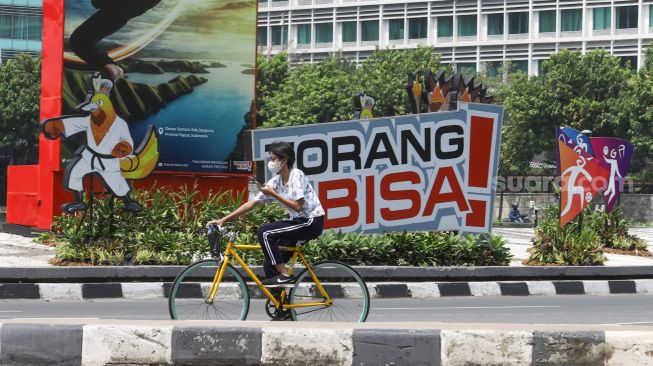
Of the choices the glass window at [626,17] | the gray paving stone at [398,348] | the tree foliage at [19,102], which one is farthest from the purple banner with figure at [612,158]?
the glass window at [626,17]

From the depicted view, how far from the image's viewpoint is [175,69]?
18750mm

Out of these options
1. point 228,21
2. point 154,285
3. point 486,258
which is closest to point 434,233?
point 486,258

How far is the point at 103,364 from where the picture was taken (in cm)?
633

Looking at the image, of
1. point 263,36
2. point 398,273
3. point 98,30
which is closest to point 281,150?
point 398,273

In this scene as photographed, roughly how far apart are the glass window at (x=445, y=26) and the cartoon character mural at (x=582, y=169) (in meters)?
55.5

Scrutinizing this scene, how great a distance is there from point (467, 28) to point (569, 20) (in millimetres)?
6781

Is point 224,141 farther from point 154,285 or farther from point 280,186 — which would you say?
point 280,186

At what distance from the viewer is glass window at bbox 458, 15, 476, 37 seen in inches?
2921

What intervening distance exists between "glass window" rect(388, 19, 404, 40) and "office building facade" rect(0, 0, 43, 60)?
75.1 ft

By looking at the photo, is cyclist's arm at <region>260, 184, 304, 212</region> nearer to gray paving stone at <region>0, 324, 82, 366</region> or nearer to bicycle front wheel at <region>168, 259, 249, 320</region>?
bicycle front wheel at <region>168, 259, 249, 320</region>

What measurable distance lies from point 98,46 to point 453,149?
581 cm

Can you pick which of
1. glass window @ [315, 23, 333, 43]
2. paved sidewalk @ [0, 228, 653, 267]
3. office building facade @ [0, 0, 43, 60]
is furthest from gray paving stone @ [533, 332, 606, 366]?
glass window @ [315, 23, 333, 43]

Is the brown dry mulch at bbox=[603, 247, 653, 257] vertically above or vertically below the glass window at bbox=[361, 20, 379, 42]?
below

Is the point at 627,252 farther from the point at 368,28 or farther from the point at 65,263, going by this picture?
the point at 368,28
